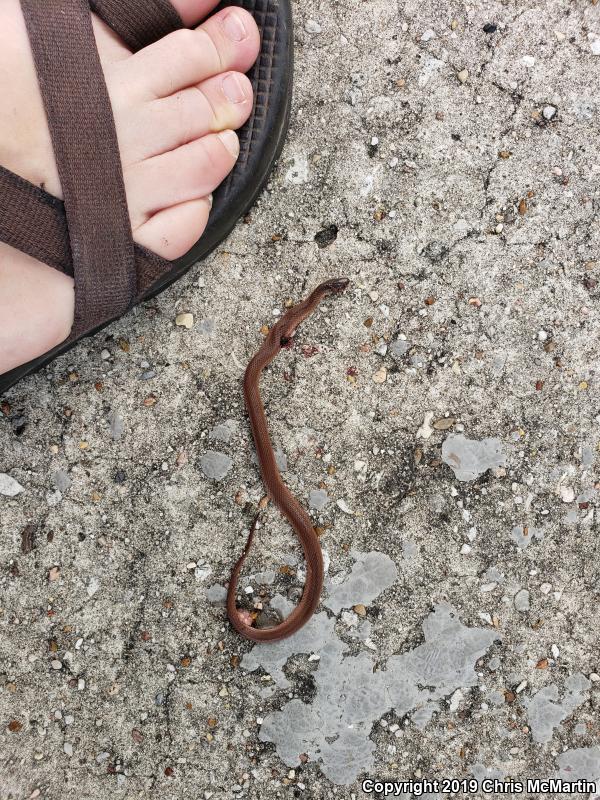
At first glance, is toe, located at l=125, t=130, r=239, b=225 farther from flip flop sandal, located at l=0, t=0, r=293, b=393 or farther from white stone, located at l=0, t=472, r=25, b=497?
white stone, located at l=0, t=472, r=25, b=497

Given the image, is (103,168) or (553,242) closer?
(103,168)

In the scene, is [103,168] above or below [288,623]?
above

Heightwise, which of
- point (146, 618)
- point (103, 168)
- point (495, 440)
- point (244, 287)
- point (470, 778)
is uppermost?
point (103, 168)

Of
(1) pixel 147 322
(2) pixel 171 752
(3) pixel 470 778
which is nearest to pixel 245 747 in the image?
(2) pixel 171 752

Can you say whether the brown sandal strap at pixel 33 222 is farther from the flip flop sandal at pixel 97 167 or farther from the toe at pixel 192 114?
the toe at pixel 192 114

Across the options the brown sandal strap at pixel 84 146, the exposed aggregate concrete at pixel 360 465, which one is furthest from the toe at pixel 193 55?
the exposed aggregate concrete at pixel 360 465

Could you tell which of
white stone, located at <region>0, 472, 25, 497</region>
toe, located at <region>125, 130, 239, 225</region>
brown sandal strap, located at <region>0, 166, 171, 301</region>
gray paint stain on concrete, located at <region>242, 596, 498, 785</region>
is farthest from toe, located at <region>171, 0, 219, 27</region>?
gray paint stain on concrete, located at <region>242, 596, 498, 785</region>

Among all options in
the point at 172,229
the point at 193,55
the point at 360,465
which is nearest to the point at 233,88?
the point at 193,55

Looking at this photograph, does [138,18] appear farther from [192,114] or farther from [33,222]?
[33,222]

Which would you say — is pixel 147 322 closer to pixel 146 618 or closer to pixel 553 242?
pixel 146 618
